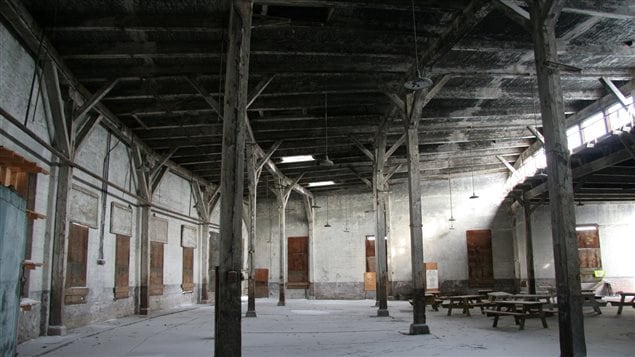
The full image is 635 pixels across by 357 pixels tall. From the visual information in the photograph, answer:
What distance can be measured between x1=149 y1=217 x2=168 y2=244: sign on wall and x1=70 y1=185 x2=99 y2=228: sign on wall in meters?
4.06

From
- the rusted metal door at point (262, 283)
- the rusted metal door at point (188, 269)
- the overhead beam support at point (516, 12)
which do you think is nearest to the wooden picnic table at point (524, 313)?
the overhead beam support at point (516, 12)

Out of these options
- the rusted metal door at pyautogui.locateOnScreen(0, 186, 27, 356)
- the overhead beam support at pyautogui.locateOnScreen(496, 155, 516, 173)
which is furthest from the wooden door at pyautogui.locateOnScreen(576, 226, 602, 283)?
the rusted metal door at pyautogui.locateOnScreen(0, 186, 27, 356)

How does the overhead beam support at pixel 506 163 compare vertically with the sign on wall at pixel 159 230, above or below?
above

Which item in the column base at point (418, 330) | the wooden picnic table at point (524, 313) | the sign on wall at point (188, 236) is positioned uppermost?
the sign on wall at point (188, 236)

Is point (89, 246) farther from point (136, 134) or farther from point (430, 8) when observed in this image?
point (430, 8)

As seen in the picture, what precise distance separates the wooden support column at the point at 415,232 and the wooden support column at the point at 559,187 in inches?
164

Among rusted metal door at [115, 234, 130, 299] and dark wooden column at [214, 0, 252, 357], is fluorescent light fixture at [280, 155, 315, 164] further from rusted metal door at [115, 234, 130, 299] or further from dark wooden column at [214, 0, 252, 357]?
dark wooden column at [214, 0, 252, 357]

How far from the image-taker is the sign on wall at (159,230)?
17.8 metres

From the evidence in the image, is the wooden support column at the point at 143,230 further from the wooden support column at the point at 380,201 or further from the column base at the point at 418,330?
the column base at the point at 418,330

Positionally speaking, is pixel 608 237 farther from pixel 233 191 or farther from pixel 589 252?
pixel 233 191

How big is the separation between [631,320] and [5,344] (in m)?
13.1

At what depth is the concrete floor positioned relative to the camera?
8.29 meters

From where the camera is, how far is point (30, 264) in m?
7.27

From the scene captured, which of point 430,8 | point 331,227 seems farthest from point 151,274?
point 430,8
